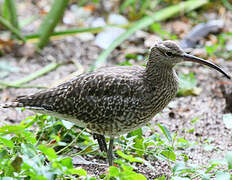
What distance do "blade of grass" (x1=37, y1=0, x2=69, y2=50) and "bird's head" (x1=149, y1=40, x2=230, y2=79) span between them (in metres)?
2.84

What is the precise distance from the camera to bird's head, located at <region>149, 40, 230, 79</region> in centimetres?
445

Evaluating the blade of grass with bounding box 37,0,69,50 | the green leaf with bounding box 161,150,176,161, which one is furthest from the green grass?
the blade of grass with bounding box 37,0,69,50

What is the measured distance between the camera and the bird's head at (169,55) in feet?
14.6

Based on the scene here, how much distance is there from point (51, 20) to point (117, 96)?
310cm

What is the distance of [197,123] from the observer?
5691mm

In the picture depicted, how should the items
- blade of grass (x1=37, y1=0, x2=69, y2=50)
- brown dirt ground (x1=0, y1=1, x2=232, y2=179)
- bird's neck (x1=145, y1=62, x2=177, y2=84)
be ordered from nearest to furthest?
bird's neck (x1=145, y1=62, x2=177, y2=84) < brown dirt ground (x1=0, y1=1, x2=232, y2=179) < blade of grass (x1=37, y1=0, x2=69, y2=50)

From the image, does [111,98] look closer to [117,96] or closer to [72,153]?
[117,96]

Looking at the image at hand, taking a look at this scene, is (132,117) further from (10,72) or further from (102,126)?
(10,72)

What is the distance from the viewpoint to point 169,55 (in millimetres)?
4496

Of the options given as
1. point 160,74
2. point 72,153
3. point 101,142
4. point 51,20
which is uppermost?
point 51,20

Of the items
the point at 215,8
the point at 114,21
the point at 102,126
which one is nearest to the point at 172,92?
the point at 102,126

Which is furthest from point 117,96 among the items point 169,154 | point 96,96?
point 169,154

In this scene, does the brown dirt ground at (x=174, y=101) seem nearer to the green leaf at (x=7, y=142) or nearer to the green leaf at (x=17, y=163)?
the green leaf at (x=7, y=142)

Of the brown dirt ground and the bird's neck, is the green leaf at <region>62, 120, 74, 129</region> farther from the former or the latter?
the bird's neck
